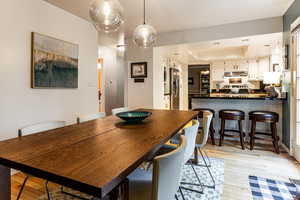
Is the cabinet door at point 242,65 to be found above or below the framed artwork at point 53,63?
above

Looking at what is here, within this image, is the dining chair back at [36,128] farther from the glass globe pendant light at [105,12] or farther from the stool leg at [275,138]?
the stool leg at [275,138]

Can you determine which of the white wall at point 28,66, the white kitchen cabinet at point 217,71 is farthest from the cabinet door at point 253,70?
the white wall at point 28,66

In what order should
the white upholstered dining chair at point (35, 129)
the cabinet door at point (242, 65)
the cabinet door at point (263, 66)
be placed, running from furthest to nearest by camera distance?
the cabinet door at point (242, 65) → the cabinet door at point (263, 66) → the white upholstered dining chair at point (35, 129)

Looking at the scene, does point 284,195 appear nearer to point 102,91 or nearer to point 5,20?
point 5,20

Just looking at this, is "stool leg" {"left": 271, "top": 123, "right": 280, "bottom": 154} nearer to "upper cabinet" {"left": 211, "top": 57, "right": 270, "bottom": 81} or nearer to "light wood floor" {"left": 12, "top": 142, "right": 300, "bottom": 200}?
"light wood floor" {"left": 12, "top": 142, "right": 300, "bottom": 200}

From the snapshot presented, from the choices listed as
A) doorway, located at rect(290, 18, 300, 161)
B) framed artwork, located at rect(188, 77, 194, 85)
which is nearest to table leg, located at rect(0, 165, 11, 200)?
doorway, located at rect(290, 18, 300, 161)

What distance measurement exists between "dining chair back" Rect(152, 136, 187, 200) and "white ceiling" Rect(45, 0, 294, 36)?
259 cm

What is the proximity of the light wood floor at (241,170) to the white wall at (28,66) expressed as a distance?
2.65ft

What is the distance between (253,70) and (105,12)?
616 centimetres

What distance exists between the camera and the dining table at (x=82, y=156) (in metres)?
0.69

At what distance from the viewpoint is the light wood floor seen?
1.83m

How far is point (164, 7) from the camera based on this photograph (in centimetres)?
289

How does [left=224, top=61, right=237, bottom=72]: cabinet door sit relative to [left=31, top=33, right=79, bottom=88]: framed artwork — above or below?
above

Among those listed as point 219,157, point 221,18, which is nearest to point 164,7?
point 221,18
